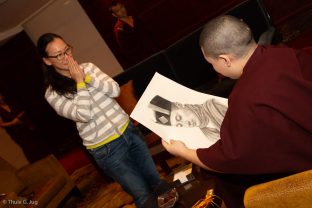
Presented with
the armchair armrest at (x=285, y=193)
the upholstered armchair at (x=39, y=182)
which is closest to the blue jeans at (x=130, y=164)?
the armchair armrest at (x=285, y=193)

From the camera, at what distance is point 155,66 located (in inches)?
154

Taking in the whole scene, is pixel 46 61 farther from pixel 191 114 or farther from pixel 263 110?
pixel 263 110

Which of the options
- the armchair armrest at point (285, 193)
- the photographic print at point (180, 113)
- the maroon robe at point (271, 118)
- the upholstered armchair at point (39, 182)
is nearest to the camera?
the armchair armrest at point (285, 193)

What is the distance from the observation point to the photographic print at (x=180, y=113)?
1553mm

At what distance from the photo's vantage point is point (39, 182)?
14.7ft

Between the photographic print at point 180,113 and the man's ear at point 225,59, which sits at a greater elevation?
the man's ear at point 225,59

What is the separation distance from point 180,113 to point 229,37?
0.50 metres

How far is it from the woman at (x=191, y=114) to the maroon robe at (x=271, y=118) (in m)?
0.32

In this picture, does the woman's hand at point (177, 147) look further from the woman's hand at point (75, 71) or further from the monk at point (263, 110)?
the woman's hand at point (75, 71)

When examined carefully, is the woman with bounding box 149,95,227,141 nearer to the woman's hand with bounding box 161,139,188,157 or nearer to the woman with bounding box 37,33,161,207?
the woman's hand with bounding box 161,139,188,157

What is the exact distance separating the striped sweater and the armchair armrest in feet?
3.98

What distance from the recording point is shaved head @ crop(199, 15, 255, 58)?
1286 mm

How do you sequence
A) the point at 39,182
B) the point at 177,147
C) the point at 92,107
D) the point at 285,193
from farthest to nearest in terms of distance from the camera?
the point at 39,182
the point at 92,107
the point at 177,147
the point at 285,193

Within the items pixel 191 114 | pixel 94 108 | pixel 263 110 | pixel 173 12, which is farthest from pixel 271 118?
pixel 173 12
